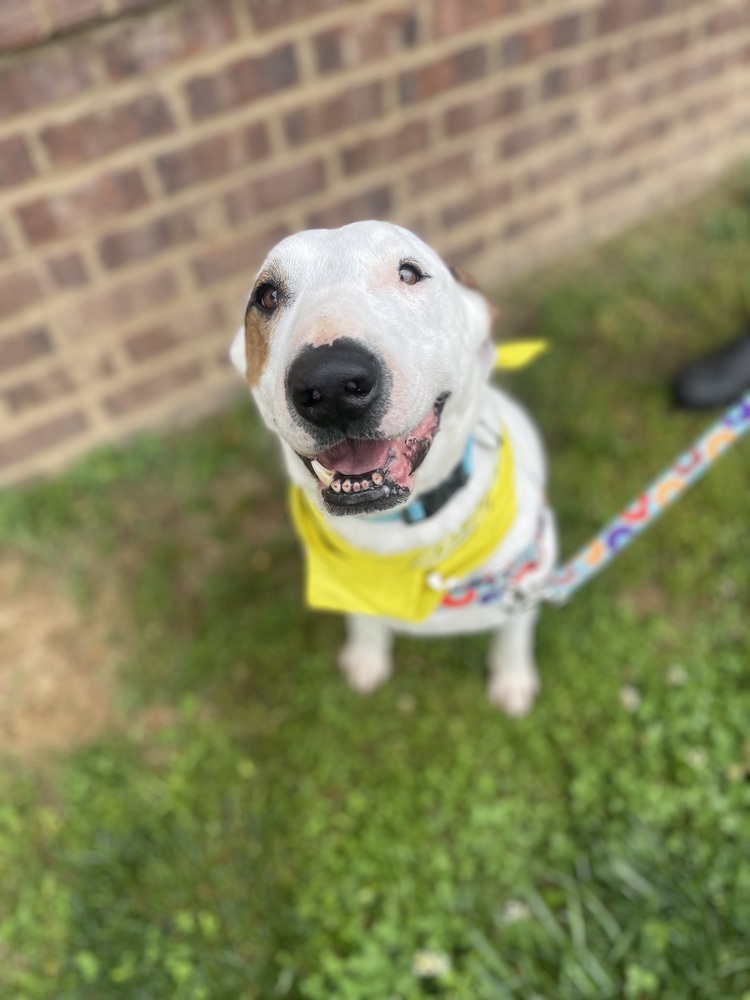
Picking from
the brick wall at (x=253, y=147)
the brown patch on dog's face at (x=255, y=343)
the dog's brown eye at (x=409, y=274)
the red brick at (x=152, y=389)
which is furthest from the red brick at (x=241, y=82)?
the dog's brown eye at (x=409, y=274)

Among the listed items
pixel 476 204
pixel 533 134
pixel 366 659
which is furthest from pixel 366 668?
pixel 533 134

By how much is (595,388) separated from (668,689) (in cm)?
145

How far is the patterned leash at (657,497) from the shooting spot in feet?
7.09

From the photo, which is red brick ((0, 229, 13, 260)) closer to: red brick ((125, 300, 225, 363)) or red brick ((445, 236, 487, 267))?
red brick ((125, 300, 225, 363))

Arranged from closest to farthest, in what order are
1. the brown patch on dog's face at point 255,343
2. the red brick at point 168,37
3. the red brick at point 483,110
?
the brown patch on dog's face at point 255,343 < the red brick at point 168,37 < the red brick at point 483,110

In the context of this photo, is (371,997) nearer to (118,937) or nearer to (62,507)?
(118,937)

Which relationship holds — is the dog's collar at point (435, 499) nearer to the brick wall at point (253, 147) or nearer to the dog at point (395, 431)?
the dog at point (395, 431)

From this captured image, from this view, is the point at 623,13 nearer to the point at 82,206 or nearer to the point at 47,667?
the point at 82,206

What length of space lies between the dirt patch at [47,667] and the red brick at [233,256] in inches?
56.6

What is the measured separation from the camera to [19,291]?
3070 millimetres

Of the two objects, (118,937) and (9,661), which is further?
(9,661)

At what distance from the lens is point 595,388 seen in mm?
3684

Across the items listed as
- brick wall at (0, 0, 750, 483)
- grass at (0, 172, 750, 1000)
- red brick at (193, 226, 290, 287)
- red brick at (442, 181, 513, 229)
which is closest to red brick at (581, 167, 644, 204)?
brick wall at (0, 0, 750, 483)

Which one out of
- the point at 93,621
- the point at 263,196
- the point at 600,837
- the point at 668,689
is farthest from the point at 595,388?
the point at 93,621
